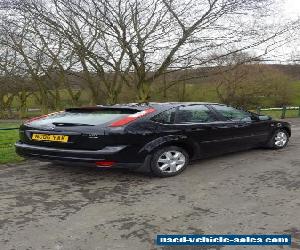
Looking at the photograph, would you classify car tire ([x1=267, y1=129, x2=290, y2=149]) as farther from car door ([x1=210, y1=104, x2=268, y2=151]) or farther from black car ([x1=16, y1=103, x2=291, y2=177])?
black car ([x1=16, y1=103, x2=291, y2=177])

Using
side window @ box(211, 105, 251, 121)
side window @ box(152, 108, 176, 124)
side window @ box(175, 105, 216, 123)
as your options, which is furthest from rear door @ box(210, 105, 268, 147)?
side window @ box(152, 108, 176, 124)

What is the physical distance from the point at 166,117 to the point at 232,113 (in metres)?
1.82

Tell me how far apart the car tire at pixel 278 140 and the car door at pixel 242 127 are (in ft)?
1.12

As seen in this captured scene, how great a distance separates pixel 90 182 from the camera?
5395 millimetres

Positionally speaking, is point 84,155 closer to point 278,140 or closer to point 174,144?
point 174,144

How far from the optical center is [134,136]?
5402mm

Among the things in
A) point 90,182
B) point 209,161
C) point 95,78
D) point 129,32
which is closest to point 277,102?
point 95,78

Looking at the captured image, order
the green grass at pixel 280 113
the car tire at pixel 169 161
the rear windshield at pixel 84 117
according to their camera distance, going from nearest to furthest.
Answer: the rear windshield at pixel 84 117 < the car tire at pixel 169 161 < the green grass at pixel 280 113

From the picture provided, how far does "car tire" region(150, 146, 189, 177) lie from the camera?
18.4 feet

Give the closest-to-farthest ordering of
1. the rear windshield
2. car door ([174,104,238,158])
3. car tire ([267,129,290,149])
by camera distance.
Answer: the rear windshield
car door ([174,104,238,158])
car tire ([267,129,290,149])

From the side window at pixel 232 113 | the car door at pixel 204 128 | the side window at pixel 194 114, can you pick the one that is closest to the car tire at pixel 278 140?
the side window at pixel 232 113

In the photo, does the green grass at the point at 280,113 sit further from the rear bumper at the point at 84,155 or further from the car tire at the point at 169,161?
the rear bumper at the point at 84,155

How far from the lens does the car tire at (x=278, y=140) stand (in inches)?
313

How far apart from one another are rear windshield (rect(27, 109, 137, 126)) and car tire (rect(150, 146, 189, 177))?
797mm
